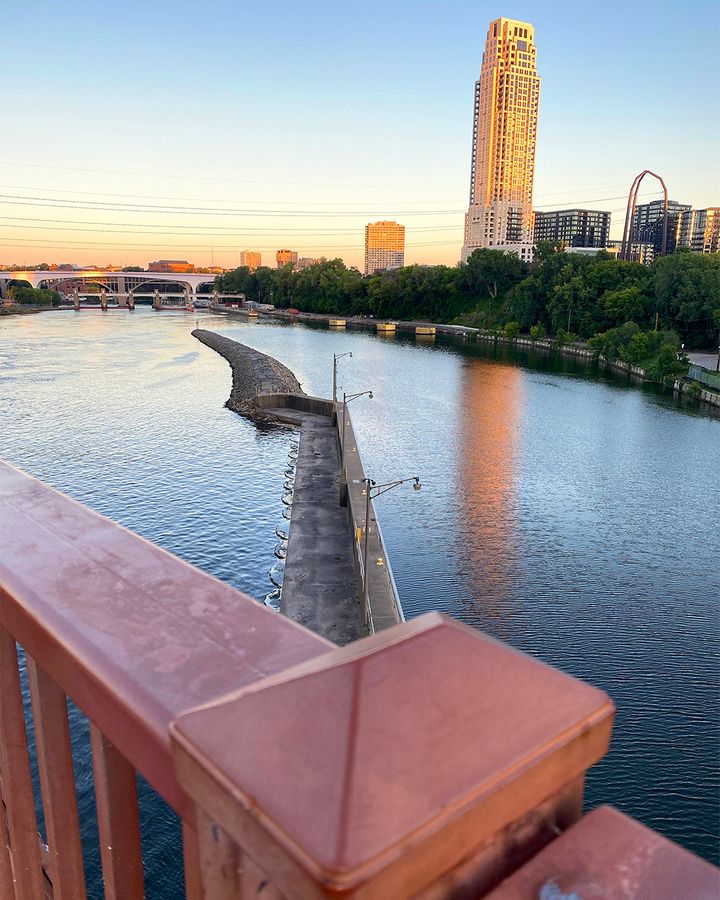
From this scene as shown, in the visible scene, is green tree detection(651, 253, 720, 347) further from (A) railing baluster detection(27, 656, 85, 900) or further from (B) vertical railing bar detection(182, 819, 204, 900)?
(B) vertical railing bar detection(182, 819, 204, 900)

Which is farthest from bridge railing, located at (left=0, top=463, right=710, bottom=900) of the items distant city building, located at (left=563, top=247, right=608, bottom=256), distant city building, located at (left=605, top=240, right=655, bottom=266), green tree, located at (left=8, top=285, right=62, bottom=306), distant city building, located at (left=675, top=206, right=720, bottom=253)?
distant city building, located at (left=675, top=206, right=720, bottom=253)

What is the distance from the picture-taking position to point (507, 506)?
79.5ft

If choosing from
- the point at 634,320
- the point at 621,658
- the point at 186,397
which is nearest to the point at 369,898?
the point at 621,658

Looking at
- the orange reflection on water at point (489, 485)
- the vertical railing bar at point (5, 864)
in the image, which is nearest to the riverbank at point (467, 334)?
the orange reflection on water at point (489, 485)

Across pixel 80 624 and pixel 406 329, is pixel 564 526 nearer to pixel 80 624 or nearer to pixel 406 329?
pixel 80 624

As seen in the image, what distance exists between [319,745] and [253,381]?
44.8 metres

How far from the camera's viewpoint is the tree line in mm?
56250

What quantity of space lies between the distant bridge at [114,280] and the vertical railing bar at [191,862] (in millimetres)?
Result: 132911

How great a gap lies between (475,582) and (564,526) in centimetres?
527

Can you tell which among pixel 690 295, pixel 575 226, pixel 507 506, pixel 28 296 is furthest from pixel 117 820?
pixel 575 226

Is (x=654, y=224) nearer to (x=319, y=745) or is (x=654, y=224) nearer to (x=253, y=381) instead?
(x=253, y=381)

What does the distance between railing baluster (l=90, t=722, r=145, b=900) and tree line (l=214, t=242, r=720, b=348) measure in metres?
58.1

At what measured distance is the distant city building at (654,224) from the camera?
138m

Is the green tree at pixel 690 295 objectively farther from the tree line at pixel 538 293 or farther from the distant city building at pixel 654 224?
the distant city building at pixel 654 224
